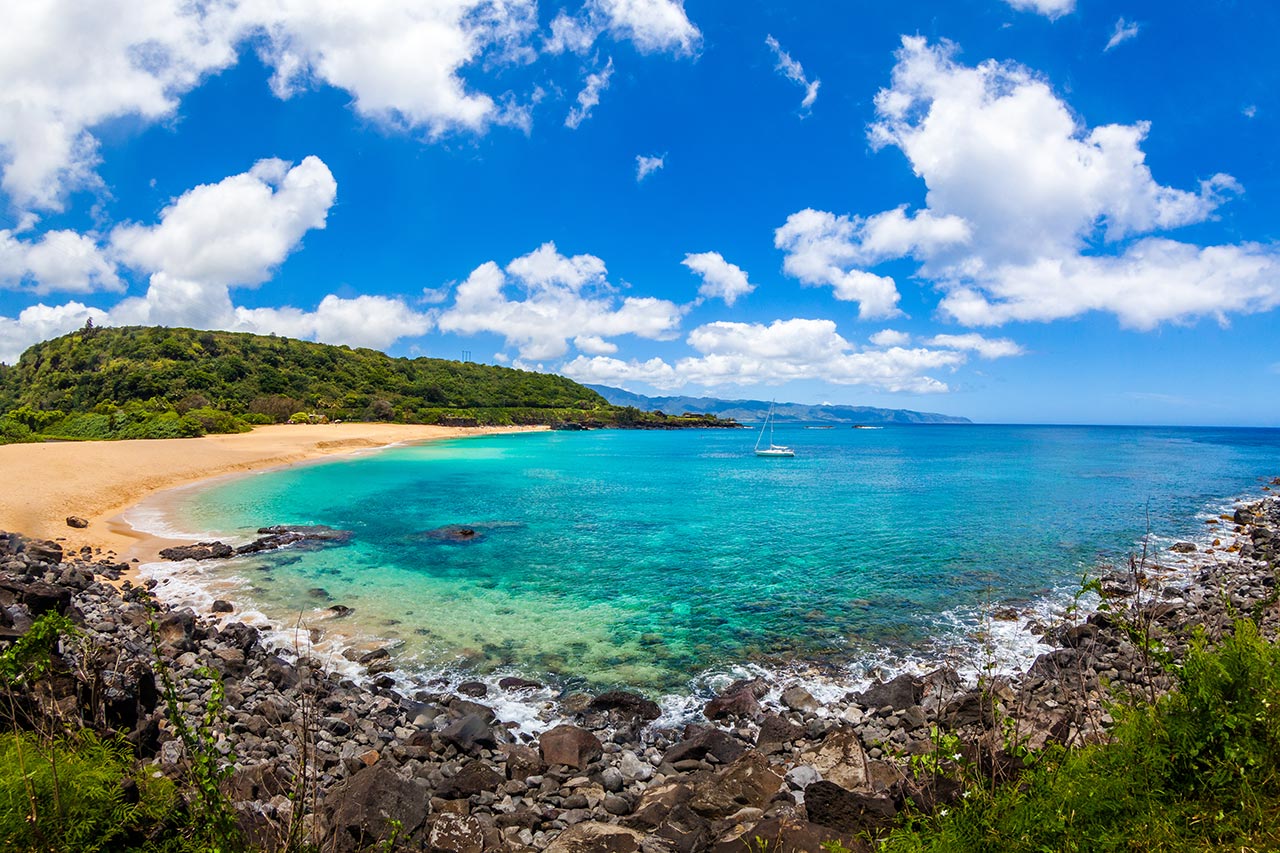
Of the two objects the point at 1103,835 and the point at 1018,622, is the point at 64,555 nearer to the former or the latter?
the point at 1103,835

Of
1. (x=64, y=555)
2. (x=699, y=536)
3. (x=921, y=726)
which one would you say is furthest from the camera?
(x=699, y=536)

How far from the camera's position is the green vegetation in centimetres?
386

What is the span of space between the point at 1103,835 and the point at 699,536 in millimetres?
22341

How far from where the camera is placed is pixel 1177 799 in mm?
4180

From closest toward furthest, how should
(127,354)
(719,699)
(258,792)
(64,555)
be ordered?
1. (258,792)
2. (719,699)
3. (64,555)
4. (127,354)

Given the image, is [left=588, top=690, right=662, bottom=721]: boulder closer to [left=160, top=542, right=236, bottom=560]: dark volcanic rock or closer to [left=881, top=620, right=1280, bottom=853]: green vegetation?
[left=881, top=620, right=1280, bottom=853]: green vegetation

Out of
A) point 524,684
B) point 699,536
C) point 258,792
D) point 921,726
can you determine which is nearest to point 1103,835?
point 921,726

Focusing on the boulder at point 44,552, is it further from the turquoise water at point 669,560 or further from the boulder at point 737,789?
the boulder at point 737,789

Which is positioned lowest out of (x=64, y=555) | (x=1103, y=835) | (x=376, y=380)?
(x=64, y=555)

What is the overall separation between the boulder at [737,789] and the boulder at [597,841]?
999mm

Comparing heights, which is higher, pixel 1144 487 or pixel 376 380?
pixel 376 380

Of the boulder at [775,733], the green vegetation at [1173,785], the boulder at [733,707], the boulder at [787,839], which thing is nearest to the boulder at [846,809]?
the boulder at [787,839]

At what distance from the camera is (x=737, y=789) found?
752 cm

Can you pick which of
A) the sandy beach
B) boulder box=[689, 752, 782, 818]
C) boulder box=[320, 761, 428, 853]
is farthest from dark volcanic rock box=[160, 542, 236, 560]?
boulder box=[689, 752, 782, 818]
